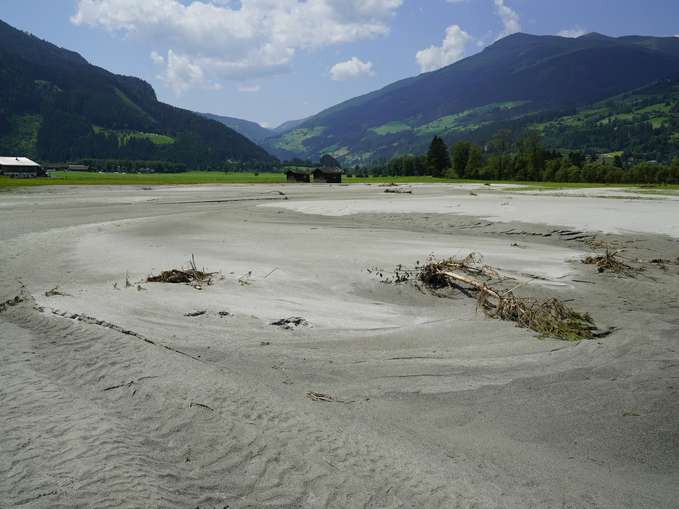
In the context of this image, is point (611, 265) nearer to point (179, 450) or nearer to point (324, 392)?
point (324, 392)

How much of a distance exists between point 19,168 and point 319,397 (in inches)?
5320

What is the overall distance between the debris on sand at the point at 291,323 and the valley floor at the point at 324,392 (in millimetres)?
163

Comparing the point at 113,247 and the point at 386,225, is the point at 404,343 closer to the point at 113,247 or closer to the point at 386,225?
the point at 113,247

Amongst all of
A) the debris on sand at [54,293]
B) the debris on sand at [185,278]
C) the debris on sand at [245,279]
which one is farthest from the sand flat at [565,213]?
the debris on sand at [54,293]

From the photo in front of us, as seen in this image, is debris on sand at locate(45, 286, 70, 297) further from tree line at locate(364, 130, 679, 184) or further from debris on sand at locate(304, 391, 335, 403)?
tree line at locate(364, 130, 679, 184)

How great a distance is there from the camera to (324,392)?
21.3 feet

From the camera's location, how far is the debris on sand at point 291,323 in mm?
9016

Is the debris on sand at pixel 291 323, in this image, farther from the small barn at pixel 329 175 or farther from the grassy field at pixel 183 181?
the small barn at pixel 329 175

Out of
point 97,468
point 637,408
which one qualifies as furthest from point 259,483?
point 637,408

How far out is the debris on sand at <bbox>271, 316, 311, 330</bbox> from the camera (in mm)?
9016

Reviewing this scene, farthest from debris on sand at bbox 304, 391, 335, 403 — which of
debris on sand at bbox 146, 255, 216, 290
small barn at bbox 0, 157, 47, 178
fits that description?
small barn at bbox 0, 157, 47, 178

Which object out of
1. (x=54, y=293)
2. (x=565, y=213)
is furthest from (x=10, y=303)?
(x=565, y=213)

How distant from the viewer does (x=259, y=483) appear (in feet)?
14.6

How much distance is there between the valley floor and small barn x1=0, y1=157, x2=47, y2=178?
122 m
